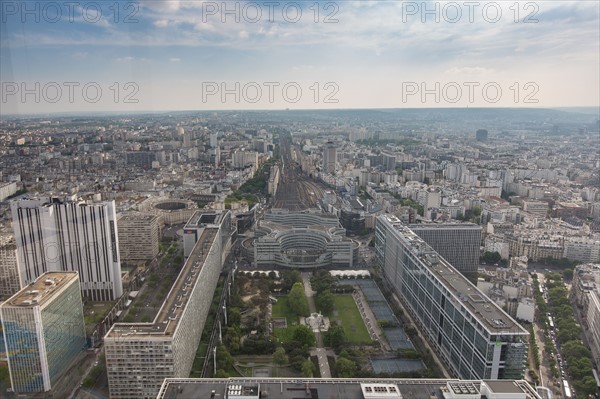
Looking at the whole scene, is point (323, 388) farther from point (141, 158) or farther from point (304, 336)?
point (141, 158)

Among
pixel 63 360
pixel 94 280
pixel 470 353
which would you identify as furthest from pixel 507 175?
pixel 63 360

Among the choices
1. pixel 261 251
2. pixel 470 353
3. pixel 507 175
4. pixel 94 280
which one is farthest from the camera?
pixel 507 175

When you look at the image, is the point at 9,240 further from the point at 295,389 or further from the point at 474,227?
the point at 474,227

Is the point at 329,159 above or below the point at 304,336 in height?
above

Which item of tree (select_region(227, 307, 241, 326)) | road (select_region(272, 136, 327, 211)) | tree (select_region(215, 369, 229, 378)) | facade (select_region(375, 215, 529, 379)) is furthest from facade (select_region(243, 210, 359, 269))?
tree (select_region(215, 369, 229, 378))

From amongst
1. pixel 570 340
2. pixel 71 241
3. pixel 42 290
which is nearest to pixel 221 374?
pixel 42 290

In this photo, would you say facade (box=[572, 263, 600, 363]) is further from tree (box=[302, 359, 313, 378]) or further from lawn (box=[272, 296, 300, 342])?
lawn (box=[272, 296, 300, 342])

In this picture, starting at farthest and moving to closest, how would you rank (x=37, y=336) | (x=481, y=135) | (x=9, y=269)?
1. (x=481, y=135)
2. (x=9, y=269)
3. (x=37, y=336)
